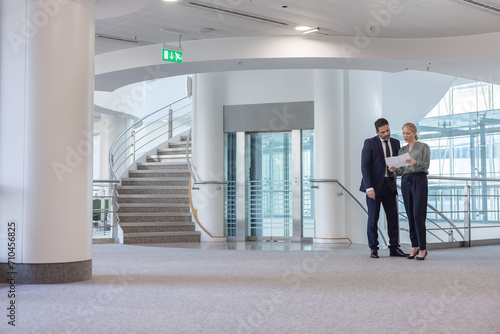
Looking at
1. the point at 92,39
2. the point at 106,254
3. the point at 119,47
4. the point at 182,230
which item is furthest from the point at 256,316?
the point at 182,230

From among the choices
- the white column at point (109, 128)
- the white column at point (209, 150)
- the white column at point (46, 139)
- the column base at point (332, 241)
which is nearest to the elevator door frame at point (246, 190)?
the white column at point (209, 150)

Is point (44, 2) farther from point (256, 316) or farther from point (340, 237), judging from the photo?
point (340, 237)

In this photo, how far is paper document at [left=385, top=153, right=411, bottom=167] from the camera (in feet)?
17.7

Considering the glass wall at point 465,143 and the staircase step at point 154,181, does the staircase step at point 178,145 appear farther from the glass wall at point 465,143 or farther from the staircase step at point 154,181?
the glass wall at point 465,143

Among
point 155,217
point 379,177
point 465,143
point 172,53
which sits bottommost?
point 155,217

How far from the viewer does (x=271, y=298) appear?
3.37m

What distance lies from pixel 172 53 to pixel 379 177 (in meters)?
3.29

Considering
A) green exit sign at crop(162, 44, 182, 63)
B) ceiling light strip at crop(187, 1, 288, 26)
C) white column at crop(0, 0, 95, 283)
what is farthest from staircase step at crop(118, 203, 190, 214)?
white column at crop(0, 0, 95, 283)

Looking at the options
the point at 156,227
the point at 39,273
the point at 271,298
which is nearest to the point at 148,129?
the point at 156,227

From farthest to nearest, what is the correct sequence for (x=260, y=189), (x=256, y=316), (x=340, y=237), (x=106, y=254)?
(x=260, y=189) < (x=340, y=237) < (x=106, y=254) < (x=256, y=316)

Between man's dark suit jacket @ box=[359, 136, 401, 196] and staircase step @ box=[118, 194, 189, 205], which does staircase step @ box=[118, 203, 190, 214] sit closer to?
staircase step @ box=[118, 194, 189, 205]

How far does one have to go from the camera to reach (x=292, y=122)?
968 centimetres

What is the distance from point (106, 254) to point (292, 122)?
4.15 m

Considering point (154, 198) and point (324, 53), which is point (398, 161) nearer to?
point (324, 53)
